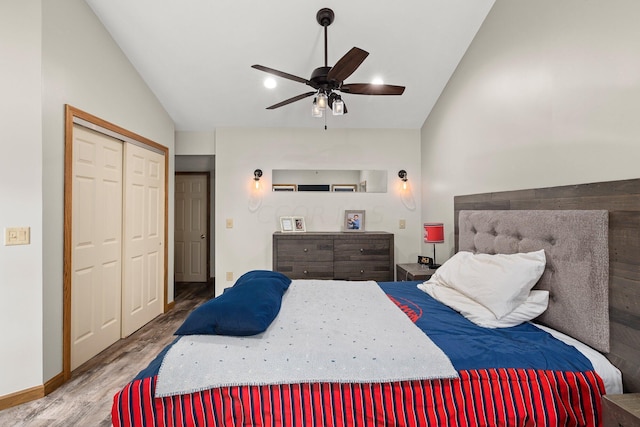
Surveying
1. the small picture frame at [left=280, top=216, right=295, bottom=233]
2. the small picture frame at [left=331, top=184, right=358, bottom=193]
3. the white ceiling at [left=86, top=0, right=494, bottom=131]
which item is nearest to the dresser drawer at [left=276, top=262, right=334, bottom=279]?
the small picture frame at [left=280, top=216, right=295, bottom=233]

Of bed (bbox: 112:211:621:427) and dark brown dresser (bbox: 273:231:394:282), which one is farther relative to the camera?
dark brown dresser (bbox: 273:231:394:282)

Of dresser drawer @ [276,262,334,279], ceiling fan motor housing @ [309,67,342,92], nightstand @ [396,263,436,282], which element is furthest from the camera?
dresser drawer @ [276,262,334,279]

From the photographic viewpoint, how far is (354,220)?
4102mm

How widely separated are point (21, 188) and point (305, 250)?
2.48 metres

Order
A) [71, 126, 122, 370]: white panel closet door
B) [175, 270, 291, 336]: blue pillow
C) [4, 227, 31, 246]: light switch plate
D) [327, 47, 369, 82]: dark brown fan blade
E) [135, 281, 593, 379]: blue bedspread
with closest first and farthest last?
[135, 281, 593, 379]: blue bedspread, [175, 270, 291, 336]: blue pillow, [327, 47, 369, 82]: dark brown fan blade, [4, 227, 31, 246]: light switch plate, [71, 126, 122, 370]: white panel closet door

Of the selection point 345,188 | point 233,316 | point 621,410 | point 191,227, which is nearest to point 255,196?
point 345,188

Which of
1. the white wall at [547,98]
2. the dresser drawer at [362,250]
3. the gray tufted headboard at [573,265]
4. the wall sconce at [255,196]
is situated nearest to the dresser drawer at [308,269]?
the dresser drawer at [362,250]

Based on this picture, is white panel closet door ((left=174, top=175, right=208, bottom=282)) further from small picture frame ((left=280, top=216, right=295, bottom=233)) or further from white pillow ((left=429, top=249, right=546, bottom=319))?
white pillow ((left=429, top=249, right=546, bottom=319))

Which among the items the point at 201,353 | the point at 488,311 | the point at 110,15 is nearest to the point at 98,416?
the point at 201,353

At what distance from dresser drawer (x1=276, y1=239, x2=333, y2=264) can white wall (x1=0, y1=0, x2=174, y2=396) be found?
79.5 inches

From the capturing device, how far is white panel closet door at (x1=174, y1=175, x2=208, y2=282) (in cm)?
525

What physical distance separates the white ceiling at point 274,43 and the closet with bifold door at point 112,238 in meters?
0.86

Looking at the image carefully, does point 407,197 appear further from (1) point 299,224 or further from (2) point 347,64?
(2) point 347,64

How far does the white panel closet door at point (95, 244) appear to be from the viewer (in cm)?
244
